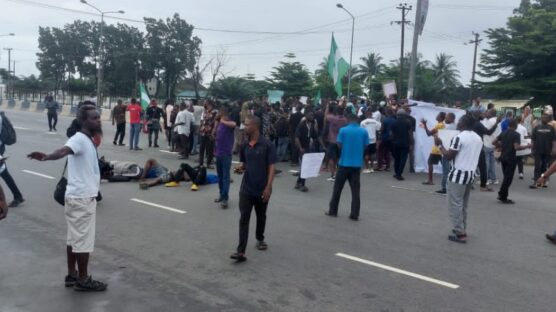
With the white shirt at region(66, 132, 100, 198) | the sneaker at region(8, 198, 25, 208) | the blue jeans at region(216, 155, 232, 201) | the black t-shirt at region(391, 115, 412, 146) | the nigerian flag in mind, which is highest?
the nigerian flag

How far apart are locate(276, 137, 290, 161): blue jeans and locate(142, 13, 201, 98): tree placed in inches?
1942

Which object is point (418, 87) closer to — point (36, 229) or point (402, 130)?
point (402, 130)

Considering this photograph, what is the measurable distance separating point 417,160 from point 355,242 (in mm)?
8202

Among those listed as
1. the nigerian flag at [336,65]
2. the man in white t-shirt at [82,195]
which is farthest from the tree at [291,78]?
the man in white t-shirt at [82,195]

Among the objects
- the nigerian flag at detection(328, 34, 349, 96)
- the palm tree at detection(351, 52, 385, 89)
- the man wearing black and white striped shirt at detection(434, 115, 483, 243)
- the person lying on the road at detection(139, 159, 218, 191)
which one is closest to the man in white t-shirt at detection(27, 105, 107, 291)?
the man wearing black and white striped shirt at detection(434, 115, 483, 243)

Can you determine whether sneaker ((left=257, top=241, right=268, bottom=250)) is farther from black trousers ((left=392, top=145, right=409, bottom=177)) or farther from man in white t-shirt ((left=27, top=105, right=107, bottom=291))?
black trousers ((left=392, top=145, right=409, bottom=177))

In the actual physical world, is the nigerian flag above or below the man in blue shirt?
above

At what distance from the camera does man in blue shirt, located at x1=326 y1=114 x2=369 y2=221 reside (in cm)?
865

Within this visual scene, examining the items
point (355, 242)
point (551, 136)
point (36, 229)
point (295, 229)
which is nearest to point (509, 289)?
point (355, 242)

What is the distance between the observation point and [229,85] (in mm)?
47938

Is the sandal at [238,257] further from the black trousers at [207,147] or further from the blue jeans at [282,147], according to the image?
the blue jeans at [282,147]

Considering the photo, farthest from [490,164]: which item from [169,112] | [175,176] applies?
[169,112]

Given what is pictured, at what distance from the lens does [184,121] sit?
15.9m

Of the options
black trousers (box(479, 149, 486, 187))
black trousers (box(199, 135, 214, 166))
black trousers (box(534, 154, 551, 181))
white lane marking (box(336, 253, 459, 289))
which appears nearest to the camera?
white lane marking (box(336, 253, 459, 289))
